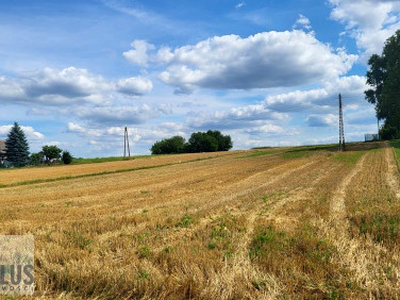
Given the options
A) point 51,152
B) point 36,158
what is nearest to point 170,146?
point 51,152

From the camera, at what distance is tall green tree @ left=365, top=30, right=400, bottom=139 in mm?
46188

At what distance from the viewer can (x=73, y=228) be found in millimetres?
8695

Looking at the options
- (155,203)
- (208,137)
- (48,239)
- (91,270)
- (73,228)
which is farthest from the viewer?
(208,137)

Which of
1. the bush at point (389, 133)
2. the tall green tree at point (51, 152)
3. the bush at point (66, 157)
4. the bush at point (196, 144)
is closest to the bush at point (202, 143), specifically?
the bush at point (196, 144)

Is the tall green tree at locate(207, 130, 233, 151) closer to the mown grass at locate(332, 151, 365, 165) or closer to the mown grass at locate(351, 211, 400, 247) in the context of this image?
the mown grass at locate(332, 151, 365, 165)

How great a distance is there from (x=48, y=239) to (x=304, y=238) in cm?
595

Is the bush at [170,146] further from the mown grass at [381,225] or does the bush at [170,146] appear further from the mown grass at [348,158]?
the mown grass at [381,225]

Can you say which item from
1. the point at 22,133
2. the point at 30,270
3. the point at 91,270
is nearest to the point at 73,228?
the point at 30,270

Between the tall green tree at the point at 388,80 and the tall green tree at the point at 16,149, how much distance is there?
8213 centimetres

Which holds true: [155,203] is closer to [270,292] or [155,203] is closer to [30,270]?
[30,270]
